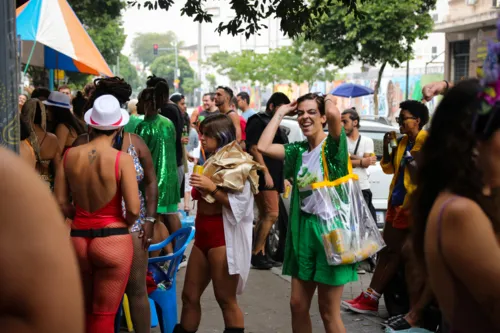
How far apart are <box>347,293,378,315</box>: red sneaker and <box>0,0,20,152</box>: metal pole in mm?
3998

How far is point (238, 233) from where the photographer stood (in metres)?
5.54

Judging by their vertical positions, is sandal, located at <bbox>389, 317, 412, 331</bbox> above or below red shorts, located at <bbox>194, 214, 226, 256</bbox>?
below

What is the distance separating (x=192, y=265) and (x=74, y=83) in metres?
36.2

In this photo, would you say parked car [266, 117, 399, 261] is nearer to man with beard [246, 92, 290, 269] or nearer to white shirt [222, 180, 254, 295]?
man with beard [246, 92, 290, 269]

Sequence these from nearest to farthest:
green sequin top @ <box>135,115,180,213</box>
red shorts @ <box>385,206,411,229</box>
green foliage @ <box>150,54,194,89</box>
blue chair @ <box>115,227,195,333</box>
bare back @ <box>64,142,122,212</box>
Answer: bare back @ <box>64,142,122,212</box>, blue chair @ <box>115,227,195,333</box>, red shorts @ <box>385,206,411,229</box>, green sequin top @ <box>135,115,180,213</box>, green foliage @ <box>150,54,194,89</box>

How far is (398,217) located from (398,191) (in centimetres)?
23

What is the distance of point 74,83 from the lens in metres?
40.4

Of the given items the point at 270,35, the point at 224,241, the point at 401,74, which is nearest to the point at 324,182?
the point at 224,241

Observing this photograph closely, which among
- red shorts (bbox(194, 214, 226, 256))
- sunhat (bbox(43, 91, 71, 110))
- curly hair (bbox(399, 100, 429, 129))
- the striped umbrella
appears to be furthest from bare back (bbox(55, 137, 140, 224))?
the striped umbrella

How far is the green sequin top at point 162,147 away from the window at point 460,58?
2943cm

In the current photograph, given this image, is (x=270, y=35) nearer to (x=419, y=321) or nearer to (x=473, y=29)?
(x=473, y=29)

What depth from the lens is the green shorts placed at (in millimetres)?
5234

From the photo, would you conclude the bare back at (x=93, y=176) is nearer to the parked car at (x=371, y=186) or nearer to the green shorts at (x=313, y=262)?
the green shorts at (x=313, y=262)

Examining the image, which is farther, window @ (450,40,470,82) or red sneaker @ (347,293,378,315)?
window @ (450,40,470,82)
